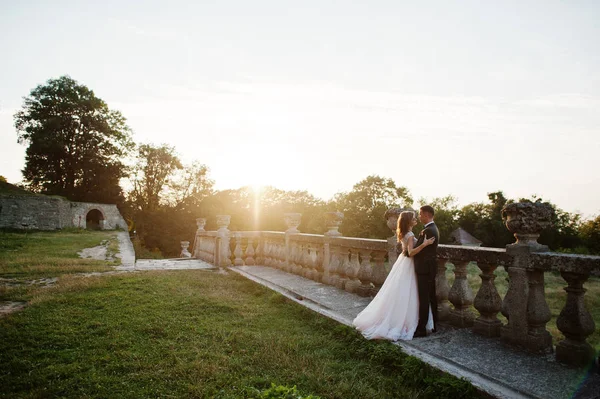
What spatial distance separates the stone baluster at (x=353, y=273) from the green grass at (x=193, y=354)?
1408mm

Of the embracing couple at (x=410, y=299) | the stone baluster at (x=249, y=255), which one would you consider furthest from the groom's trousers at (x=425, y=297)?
the stone baluster at (x=249, y=255)

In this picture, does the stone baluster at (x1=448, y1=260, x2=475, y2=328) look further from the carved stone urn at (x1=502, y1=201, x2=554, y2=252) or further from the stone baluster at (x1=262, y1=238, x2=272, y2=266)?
the stone baluster at (x1=262, y1=238, x2=272, y2=266)

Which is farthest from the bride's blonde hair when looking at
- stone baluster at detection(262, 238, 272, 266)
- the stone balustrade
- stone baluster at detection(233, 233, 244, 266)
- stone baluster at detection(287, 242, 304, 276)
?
stone baluster at detection(233, 233, 244, 266)

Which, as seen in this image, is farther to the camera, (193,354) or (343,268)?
(343,268)

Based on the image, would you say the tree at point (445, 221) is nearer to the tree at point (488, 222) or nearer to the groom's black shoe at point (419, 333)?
the tree at point (488, 222)

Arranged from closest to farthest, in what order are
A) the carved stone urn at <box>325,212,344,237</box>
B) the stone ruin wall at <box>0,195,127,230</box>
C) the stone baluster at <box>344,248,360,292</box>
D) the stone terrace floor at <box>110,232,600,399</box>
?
the stone terrace floor at <box>110,232,600,399</box> < the stone baluster at <box>344,248,360,292</box> < the carved stone urn at <box>325,212,344,237</box> < the stone ruin wall at <box>0,195,127,230</box>

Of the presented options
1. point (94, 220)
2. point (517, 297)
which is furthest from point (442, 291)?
point (94, 220)

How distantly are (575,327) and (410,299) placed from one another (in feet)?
5.51

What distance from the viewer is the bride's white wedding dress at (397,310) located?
436 cm

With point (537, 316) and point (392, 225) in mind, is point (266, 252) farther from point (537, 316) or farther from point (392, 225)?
point (537, 316)

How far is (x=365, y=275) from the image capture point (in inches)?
255

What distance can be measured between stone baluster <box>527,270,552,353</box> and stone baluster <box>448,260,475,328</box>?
0.86 meters

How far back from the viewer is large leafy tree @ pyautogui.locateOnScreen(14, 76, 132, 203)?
38219mm

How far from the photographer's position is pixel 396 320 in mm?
4398
